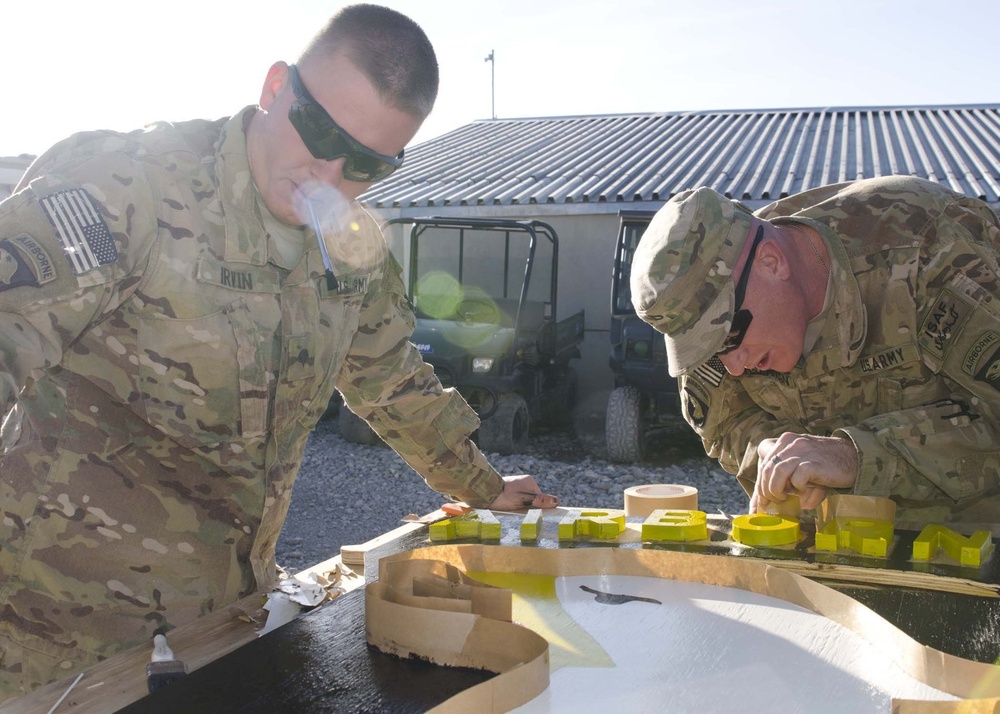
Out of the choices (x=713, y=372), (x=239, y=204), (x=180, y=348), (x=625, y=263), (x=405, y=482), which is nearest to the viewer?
(x=180, y=348)

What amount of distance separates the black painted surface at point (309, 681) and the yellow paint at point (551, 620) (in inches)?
6.8

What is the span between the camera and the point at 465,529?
Result: 2117 mm

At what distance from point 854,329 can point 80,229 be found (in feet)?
5.94

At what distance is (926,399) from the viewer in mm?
2381

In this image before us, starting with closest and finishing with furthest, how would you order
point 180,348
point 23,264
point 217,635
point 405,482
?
point 23,264 → point 217,635 → point 180,348 → point 405,482

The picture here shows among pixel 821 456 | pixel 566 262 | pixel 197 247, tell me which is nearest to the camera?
pixel 197 247

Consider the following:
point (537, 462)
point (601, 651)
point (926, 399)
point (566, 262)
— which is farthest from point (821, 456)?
point (566, 262)

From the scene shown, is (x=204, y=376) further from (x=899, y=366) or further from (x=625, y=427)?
(x=625, y=427)

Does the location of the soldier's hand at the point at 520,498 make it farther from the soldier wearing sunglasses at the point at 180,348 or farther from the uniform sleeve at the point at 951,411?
the uniform sleeve at the point at 951,411

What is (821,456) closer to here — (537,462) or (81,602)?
(81,602)

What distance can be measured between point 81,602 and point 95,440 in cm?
31

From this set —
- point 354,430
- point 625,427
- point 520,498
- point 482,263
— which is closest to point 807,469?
point 520,498

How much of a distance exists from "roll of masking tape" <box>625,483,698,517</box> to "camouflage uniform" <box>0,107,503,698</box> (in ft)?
3.02

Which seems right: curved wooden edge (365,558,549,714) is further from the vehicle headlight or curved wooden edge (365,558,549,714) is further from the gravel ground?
the vehicle headlight
